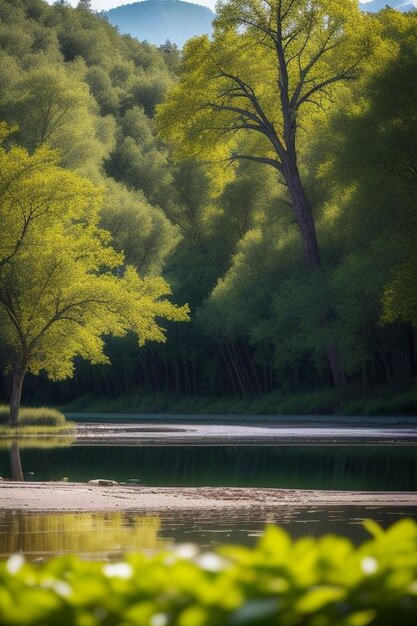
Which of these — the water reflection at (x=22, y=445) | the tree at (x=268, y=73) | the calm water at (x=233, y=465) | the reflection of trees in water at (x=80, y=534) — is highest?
the tree at (x=268, y=73)

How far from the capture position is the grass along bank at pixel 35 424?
42.1 metres

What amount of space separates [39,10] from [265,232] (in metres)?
89.2

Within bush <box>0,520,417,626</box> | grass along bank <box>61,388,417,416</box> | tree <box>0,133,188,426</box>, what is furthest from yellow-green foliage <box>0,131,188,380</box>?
bush <box>0,520,417,626</box>

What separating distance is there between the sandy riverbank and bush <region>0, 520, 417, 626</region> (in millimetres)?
14437

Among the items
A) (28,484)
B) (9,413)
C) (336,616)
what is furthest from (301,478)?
(9,413)

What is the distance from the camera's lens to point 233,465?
25750 millimetres

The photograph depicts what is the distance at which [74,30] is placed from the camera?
13700cm

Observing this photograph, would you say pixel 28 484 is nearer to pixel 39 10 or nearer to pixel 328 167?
pixel 328 167

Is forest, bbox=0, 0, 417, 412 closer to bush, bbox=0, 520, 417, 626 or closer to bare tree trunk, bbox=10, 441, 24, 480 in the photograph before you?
bare tree trunk, bbox=10, 441, 24, 480

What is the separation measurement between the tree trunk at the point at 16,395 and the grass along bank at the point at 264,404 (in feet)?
41.9

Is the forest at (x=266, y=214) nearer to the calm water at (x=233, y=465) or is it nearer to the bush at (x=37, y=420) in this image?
the bush at (x=37, y=420)

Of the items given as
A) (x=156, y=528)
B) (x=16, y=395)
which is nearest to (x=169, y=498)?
(x=156, y=528)

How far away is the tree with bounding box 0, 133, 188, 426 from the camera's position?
42.6 metres

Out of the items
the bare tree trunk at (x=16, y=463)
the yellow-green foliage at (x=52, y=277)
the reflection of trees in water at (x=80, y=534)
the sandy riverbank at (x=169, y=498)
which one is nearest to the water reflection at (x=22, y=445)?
the bare tree trunk at (x=16, y=463)
